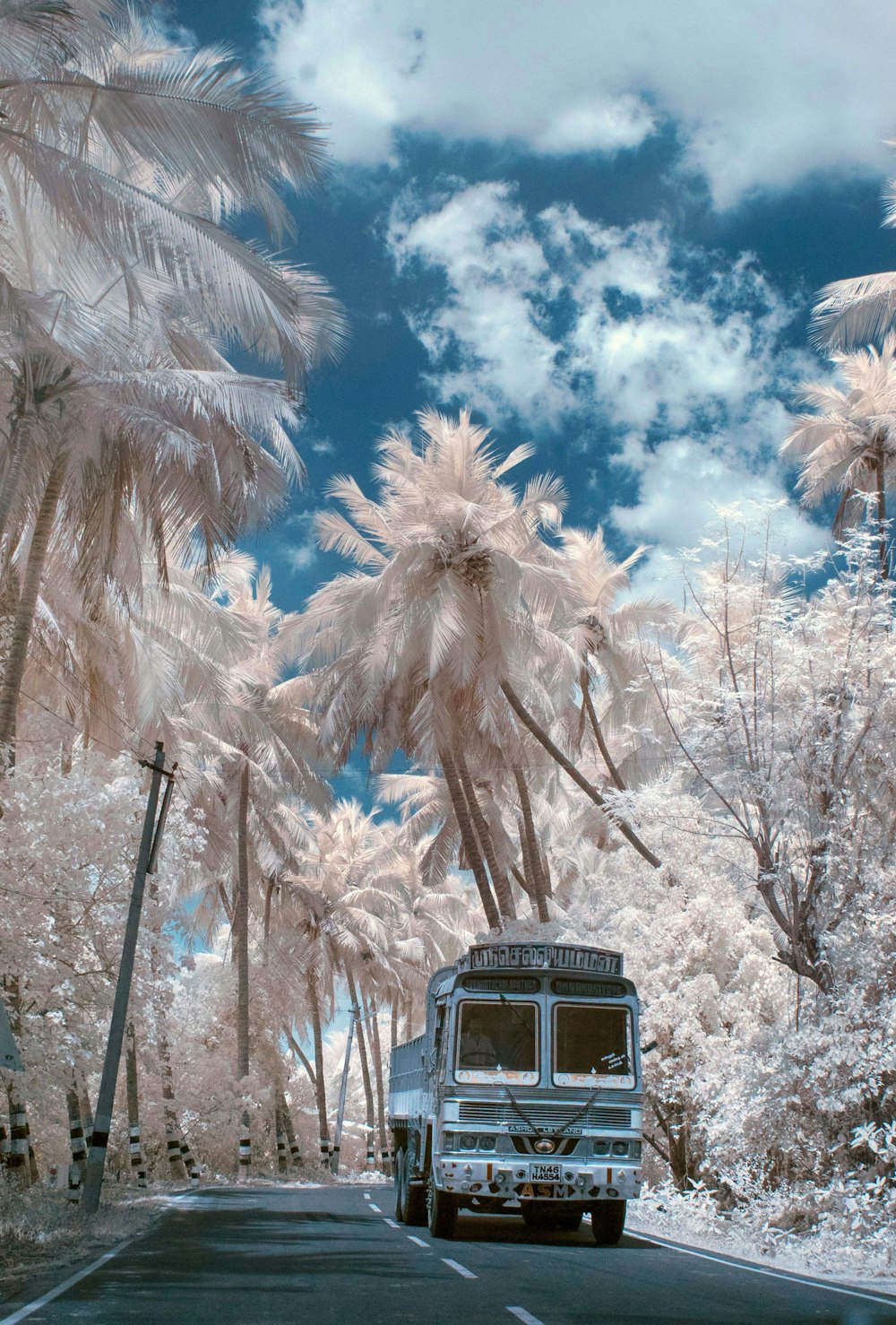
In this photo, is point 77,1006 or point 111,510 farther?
point 77,1006

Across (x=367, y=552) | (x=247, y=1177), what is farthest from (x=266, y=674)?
(x=247, y=1177)

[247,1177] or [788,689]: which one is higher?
[788,689]

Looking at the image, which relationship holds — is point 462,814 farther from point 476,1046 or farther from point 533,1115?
point 533,1115

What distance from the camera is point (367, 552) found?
28281 mm

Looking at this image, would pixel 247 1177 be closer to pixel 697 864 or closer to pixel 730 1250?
pixel 697 864

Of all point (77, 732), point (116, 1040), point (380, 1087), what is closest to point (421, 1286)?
point (116, 1040)

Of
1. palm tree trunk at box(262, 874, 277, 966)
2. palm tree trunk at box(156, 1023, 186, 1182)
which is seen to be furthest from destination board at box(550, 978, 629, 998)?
palm tree trunk at box(262, 874, 277, 966)

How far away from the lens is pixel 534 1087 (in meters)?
13.8

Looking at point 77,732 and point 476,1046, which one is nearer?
point 476,1046

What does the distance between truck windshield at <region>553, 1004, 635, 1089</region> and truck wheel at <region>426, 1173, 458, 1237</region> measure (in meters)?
2.07

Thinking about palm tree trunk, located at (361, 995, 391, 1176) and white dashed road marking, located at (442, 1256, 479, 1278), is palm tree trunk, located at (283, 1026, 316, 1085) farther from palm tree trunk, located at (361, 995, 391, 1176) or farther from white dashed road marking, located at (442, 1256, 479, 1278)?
white dashed road marking, located at (442, 1256, 479, 1278)

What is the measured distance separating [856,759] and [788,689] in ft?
4.07

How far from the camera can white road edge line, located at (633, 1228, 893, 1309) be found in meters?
9.89

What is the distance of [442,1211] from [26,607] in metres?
9.91
